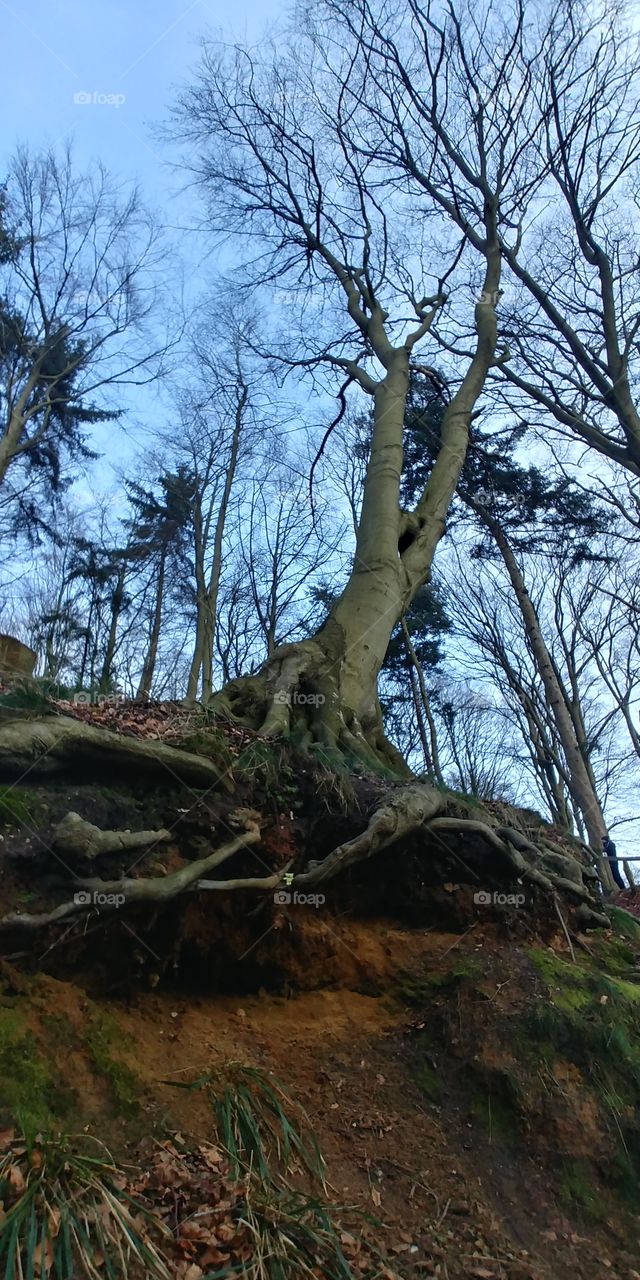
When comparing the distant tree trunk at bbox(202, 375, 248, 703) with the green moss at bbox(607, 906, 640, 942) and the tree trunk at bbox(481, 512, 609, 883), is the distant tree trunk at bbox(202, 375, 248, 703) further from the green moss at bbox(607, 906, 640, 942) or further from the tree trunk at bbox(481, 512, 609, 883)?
the green moss at bbox(607, 906, 640, 942)

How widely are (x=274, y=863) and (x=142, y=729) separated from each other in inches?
45.1

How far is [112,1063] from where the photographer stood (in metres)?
2.90

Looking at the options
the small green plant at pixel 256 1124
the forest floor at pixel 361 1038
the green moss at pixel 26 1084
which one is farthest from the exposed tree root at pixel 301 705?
the green moss at pixel 26 1084

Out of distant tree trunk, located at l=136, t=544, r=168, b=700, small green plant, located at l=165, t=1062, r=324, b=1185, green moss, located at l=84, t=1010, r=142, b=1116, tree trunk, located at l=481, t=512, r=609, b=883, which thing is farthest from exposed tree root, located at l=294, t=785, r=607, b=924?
distant tree trunk, located at l=136, t=544, r=168, b=700

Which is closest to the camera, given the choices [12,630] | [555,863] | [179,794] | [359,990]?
[179,794]

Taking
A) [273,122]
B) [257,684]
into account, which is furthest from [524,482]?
[257,684]

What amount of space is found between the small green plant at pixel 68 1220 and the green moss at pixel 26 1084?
0.33ft

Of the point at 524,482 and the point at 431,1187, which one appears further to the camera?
the point at 524,482

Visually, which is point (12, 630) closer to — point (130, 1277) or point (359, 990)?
point (359, 990)

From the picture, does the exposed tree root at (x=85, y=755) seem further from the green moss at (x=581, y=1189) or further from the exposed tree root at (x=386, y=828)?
the green moss at (x=581, y=1189)

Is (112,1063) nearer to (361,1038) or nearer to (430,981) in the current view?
(361,1038)

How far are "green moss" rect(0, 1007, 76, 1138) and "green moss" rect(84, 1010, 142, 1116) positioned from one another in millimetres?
190

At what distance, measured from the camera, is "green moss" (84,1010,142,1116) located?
2.79 meters

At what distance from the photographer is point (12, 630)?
19.3m
